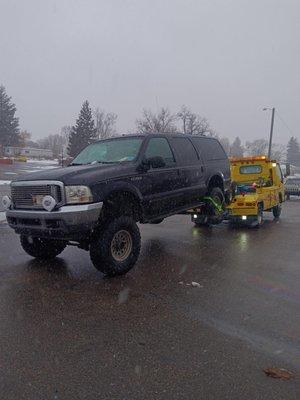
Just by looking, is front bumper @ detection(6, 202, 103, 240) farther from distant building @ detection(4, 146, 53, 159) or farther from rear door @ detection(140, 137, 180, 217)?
distant building @ detection(4, 146, 53, 159)

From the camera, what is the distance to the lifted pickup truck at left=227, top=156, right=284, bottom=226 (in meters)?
10.8

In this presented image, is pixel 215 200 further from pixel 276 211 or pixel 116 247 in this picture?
pixel 276 211

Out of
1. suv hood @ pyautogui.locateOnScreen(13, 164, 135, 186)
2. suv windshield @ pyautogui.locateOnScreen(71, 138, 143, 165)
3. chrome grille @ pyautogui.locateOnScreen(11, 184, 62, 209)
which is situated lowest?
chrome grille @ pyautogui.locateOnScreen(11, 184, 62, 209)

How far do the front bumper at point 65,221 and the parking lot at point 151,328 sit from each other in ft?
2.26

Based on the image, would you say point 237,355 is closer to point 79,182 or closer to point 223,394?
point 223,394

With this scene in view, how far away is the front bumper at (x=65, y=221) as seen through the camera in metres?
5.27

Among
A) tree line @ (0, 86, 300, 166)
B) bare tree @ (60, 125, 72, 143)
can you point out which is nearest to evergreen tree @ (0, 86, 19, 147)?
tree line @ (0, 86, 300, 166)

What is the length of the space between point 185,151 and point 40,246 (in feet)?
10.6

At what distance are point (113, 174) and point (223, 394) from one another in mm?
3548

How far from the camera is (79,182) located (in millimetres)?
5367

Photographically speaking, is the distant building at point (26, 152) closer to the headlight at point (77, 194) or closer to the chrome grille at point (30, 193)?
the chrome grille at point (30, 193)

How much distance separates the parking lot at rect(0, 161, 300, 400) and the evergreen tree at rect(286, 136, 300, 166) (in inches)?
4696

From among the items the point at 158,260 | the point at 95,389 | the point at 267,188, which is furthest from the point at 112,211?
the point at 267,188

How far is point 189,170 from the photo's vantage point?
773cm
